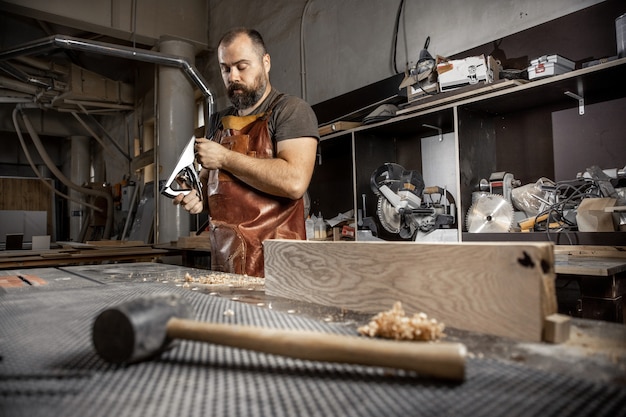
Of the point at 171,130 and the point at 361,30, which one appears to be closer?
the point at 361,30

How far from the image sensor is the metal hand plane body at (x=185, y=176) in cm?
176

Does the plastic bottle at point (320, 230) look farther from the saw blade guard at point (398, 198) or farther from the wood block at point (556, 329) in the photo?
the wood block at point (556, 329)

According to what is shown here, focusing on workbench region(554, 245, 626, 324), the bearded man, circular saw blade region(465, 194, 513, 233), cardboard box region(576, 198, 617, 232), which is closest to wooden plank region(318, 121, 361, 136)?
circular saw blade region(465, 194, 513, 233)

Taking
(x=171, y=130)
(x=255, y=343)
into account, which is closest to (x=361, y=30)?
(x=171, y=130)

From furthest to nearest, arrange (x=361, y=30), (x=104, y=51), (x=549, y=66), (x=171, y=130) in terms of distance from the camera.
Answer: (x=171, y=130) → (x=104, y=51) → (x=361, y=30) → (x=549, y=66)

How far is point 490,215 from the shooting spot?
2420mm

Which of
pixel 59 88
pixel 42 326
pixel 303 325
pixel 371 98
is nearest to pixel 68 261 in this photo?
pixel 371 98

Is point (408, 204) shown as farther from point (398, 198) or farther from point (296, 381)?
point (296, 381)

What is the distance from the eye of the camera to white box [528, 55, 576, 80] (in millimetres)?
2068

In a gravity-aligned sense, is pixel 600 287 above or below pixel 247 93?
below

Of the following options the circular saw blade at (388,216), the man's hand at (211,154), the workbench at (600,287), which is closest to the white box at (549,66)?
the workbench at (600,287)

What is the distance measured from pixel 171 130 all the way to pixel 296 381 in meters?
5.59

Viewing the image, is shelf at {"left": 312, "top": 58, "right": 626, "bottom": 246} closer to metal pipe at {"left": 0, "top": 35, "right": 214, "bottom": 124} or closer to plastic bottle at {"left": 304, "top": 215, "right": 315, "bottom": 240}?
plastic bottle at {"left": 304, "top": 215, "right": 315, "bottom": 240}

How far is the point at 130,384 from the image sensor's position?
1.64ft
